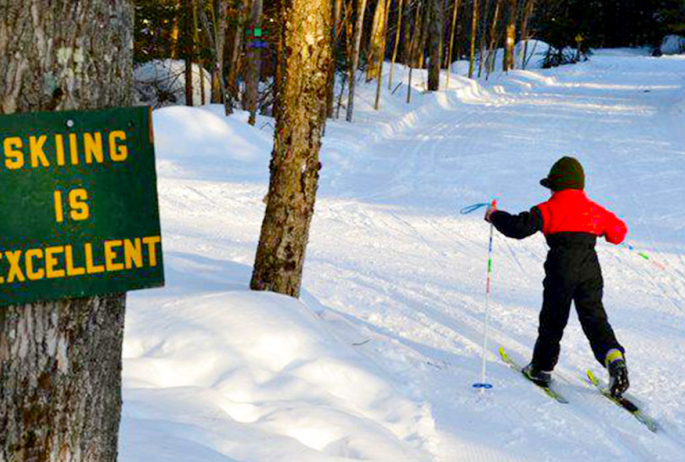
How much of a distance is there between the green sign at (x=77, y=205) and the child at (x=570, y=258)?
4081 mm

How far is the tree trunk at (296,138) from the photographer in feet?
19.9

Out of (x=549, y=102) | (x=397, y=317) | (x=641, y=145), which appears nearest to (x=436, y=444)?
(x=397, y=317)

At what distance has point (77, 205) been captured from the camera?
2.19 m

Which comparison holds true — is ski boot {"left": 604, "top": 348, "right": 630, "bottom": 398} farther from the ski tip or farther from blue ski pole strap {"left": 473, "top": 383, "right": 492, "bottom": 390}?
blue ski pole strap {"left": 473, "top": 383, "right": 492, "bottom": 390}

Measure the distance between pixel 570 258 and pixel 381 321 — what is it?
76.2 inches

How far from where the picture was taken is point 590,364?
6758 mm

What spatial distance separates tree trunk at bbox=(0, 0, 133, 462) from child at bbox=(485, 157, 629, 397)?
4.09 meters

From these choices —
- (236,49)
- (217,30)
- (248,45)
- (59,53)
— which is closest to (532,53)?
(236,49)

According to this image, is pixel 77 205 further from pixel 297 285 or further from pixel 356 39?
pixel 356 39

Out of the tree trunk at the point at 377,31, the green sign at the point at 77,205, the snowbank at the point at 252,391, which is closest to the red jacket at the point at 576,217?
the snowbank at the point at 252,391

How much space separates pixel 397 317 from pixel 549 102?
24539 mm

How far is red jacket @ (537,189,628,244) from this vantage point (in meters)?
6.04

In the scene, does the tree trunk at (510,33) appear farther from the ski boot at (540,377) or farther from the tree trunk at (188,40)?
the ski boot at (540,377)

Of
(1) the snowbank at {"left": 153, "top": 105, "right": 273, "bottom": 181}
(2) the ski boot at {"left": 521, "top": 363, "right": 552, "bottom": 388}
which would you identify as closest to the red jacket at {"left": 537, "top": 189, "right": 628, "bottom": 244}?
(2) the ski boot at {"left": 521, "top": 363, "right": 552, "bottom": 388}
